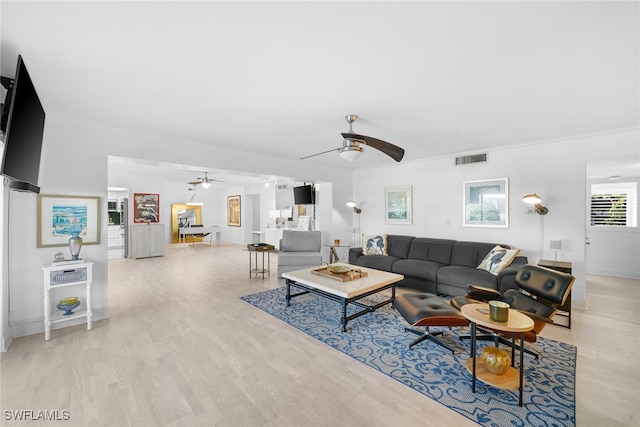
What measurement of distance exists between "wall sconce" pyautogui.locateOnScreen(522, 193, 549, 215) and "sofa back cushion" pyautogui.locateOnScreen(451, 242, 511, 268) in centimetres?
73

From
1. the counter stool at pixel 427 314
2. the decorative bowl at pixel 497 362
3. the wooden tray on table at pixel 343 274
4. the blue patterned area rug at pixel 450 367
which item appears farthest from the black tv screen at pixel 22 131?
the decorative bowl at pixel 497 362

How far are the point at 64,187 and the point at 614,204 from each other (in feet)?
33.1

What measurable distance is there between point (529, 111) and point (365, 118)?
1.85 meters

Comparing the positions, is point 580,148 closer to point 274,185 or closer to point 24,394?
point 24,394

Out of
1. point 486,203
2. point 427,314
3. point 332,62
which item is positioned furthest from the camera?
point 486,203

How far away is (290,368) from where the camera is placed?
2.39 m

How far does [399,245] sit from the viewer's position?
5637 millimetres

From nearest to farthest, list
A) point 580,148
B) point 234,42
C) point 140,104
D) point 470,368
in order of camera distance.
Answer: point 234,42, point 470,368, point 140,104, point 580,148

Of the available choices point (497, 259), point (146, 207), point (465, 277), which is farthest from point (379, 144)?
point (146, 207)

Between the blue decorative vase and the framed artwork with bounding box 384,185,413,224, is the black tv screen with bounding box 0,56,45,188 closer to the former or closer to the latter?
the blue decorative vase

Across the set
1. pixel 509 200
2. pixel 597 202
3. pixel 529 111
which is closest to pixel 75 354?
pixel 529 111

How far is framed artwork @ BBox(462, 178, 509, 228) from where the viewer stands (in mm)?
4734

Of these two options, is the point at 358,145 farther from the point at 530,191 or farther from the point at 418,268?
the point at 530,191

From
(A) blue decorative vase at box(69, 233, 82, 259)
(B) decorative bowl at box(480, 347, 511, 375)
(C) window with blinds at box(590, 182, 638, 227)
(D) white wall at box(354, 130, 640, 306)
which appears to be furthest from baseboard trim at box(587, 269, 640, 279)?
(A) blue decorative vase at box(69, 233, 82, 259)
